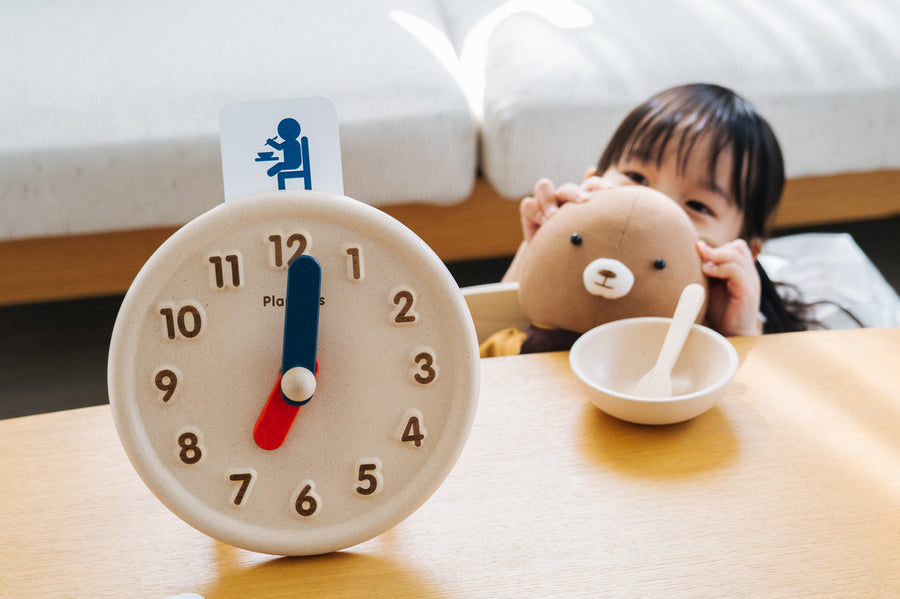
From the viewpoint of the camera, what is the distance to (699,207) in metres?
1.00

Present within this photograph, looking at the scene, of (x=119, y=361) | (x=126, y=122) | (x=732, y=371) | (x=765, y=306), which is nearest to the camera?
(x=119, y=361)

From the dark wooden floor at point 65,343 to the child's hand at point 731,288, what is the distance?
2.94 feet

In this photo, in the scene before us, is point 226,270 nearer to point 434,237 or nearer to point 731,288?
point 731,288

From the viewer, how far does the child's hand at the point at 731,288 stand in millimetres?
862

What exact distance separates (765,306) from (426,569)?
772 millimetres

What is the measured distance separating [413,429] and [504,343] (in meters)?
0.43

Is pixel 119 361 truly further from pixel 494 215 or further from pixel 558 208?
pixel 494 215

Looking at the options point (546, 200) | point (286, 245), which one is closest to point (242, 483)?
point (286, 245)

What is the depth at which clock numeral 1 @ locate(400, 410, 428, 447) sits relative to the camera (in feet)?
1.68

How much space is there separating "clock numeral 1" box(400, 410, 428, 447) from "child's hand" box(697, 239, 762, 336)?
0.46 meters

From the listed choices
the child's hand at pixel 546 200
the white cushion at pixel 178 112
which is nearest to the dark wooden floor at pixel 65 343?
the white cushion at pixel 178 112

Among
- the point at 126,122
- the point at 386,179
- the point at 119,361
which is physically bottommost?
the point at 386,179

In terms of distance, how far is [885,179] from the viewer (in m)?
1.65

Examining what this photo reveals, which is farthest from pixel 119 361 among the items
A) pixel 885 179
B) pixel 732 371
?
pixel 885 179
